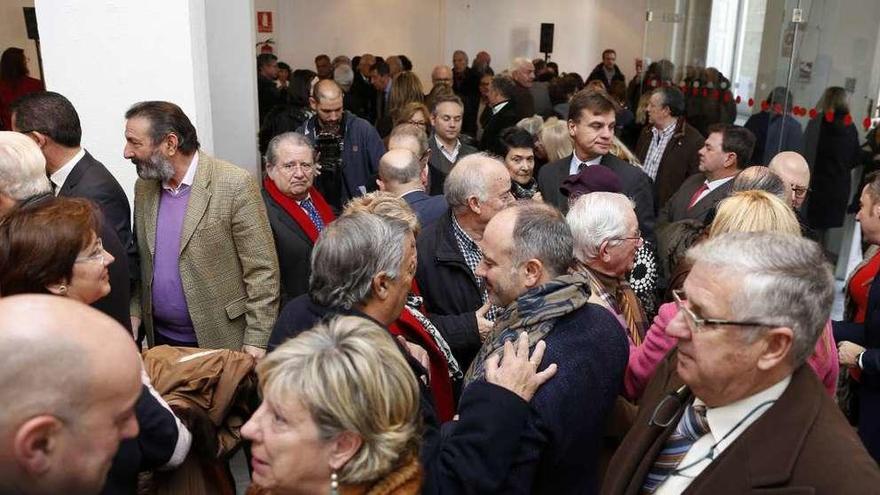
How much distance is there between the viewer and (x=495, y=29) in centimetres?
1406

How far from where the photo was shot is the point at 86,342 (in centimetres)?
126

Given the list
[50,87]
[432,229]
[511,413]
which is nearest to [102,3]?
[50,87]

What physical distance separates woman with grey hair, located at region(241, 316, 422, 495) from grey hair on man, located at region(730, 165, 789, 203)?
7.85 ft

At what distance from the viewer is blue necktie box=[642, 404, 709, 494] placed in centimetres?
169

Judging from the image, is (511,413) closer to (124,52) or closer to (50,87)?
(124,52)

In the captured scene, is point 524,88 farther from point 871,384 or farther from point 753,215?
point 753,215

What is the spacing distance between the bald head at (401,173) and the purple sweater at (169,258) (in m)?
1.00

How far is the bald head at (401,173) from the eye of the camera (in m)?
3.67

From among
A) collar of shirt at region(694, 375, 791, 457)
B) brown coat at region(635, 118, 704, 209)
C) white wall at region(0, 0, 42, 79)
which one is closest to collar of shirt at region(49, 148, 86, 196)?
collar of shirt at region(694, 375, 791, 457)

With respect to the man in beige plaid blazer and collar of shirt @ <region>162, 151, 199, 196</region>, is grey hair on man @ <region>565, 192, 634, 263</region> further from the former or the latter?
collar of shirt @ <region>162, 151, 199, 196</region>

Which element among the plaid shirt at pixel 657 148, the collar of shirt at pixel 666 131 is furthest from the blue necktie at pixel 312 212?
the collar of shirt at pixel 666 131

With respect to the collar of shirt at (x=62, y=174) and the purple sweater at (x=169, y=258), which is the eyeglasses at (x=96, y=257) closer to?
the purple sweater at (x=169, y=258)

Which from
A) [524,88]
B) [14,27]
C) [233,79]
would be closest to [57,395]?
[233,79]

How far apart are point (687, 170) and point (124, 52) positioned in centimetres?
412
